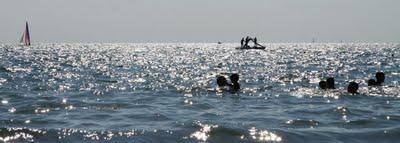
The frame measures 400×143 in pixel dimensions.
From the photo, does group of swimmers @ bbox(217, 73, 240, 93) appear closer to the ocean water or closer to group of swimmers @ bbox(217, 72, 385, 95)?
group of swimmers @ bbox(217, 72, 385, 95)

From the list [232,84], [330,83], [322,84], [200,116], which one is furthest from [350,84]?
[200,116]

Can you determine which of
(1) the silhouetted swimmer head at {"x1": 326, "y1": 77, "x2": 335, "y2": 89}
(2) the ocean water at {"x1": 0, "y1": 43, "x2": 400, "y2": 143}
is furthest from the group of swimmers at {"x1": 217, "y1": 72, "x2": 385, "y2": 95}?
(2) the ocean water at {"x1": 0, "y1": 43, "x2": 400, "y2": 143}

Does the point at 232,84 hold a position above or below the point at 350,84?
below

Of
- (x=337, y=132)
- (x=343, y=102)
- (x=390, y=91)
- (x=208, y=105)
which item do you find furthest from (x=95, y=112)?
(x=390, y=91)

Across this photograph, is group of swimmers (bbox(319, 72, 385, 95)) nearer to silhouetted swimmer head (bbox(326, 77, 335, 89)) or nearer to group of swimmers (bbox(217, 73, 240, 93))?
silhouetted swimmer head (bbox(326, 77, 335, 89))

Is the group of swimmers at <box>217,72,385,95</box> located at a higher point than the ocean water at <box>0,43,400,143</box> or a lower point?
higher

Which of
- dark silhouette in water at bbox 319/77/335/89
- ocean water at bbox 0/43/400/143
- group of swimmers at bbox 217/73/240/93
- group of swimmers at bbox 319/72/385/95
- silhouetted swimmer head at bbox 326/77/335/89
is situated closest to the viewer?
ocean water at bbox 0/43/400/143

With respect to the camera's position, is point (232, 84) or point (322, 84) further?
point (322, 84)

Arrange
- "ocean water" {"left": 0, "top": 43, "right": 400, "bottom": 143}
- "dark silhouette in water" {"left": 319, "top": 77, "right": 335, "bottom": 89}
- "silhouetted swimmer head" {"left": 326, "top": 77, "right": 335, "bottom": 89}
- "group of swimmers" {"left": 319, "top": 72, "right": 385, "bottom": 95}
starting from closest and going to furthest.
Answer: "ocean water" {"left": 0, "top": 43, "right": 400, "bottom": 143} → "group of swimmers" {"left": 319, "top": 72, "right": 385, "bottom": 95} → "silhouetted swimmer head" {"left": 326, "top": 77, "right": 335, "bottom": 89} → "dark silhouette in water" {"left": 319, "top": 77, "right": 335, "bottom": 89}

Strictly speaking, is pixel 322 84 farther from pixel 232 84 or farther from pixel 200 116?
pixel 200 116

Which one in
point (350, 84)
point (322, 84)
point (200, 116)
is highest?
point (350, 84)

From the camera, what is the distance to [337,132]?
14867mm

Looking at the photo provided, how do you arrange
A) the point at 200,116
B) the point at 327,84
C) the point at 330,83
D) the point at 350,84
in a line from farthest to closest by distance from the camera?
the point at 327,84 < the point at 330,83 < the point at 350,84 < the point at 200,116

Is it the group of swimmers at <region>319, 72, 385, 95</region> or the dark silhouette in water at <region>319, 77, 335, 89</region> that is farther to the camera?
the dark silhouette in water at <region>319, 77, 335, 89</region>
